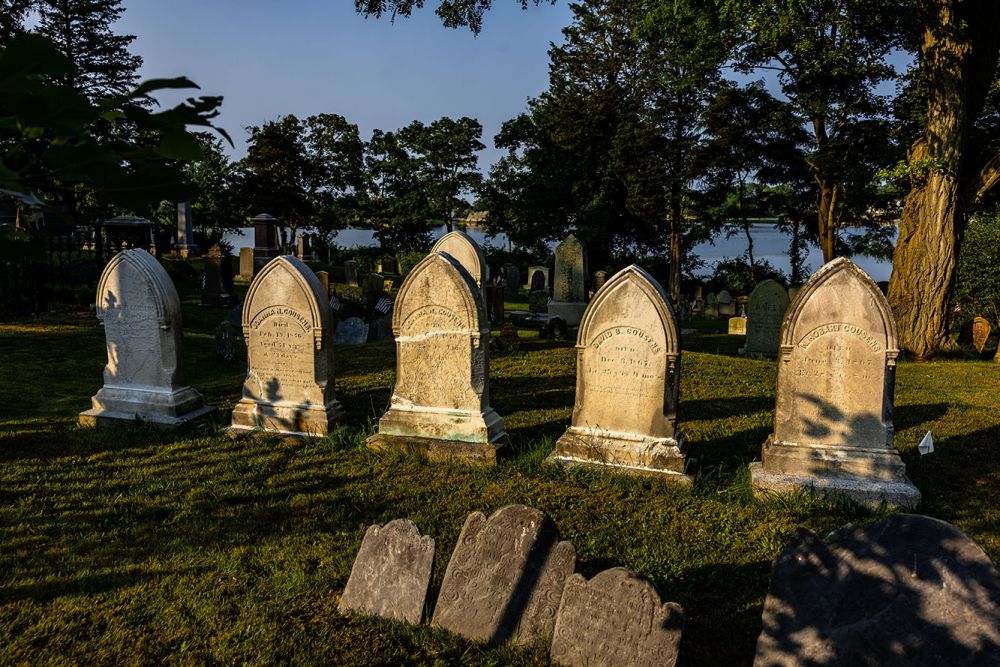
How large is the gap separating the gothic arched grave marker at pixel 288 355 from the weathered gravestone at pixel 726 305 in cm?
2074

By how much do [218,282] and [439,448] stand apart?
43.3 ft

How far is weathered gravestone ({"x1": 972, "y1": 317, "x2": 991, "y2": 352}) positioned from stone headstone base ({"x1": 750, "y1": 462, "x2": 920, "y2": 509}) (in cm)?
1015

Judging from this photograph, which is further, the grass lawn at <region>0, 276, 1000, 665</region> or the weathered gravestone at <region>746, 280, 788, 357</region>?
the weathered gravestone at <region>746, 280, 788, 357</region>

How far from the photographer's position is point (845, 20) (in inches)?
631

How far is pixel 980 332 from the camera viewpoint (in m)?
13.6

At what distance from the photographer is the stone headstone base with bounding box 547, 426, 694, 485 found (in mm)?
5980

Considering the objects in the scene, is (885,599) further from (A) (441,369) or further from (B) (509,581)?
(A) (441,369)

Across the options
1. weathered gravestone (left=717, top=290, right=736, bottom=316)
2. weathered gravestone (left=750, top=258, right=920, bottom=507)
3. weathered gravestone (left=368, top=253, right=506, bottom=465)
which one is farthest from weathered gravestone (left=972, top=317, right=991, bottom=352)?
weathered gravestone (left=368, top=253, right=506, bottom=465)

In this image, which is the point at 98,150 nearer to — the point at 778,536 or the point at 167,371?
the point at 778,536

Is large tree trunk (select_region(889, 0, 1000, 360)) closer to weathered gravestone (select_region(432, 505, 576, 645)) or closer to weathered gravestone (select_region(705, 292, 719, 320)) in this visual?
weathered gravestone (select_region(432, 505, 576, 645))

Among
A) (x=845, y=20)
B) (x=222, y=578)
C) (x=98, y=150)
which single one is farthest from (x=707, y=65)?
(x=98, y=150)

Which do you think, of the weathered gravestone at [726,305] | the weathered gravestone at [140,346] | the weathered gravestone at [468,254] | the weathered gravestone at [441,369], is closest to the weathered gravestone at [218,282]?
the weathered gravestone at [468,254]

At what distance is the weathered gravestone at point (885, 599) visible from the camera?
113 inches

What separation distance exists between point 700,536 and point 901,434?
403 cm
